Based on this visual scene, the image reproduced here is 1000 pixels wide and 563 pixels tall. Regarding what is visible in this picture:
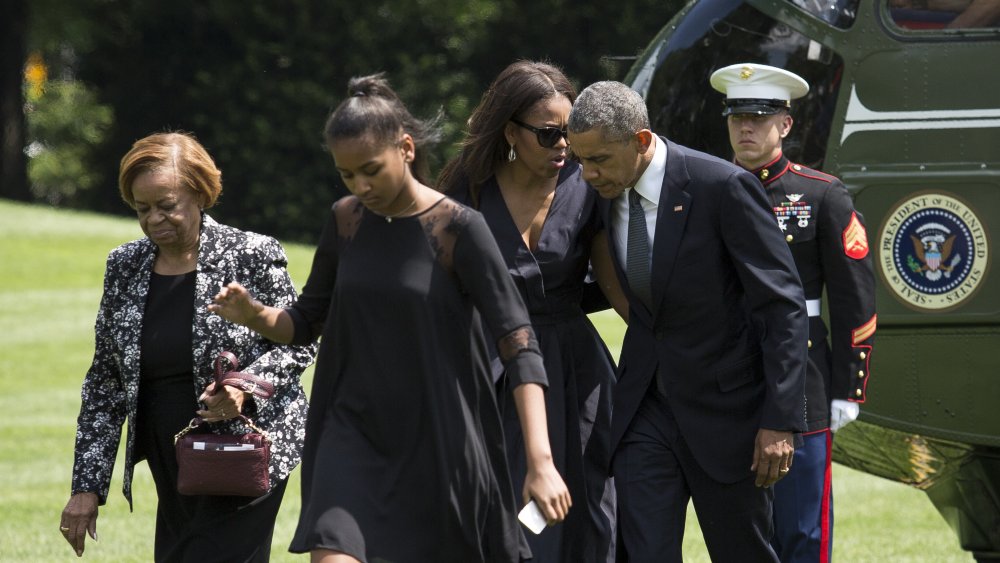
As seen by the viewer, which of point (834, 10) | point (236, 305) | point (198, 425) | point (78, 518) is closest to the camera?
point (236, 305)

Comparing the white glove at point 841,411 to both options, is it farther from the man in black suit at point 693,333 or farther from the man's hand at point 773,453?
the man's hand at point 773,453

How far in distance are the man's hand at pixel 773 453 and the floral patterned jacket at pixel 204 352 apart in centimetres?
141

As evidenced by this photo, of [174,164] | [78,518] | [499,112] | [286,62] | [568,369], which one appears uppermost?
[499,112]

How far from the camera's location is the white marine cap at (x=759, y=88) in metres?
5.54

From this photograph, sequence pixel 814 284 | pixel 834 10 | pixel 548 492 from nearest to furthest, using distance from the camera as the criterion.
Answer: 1. pixel 548 492
2. pixel 814 284
3. pixel 834 10

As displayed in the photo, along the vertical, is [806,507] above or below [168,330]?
below

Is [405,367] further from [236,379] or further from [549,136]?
[549,136]

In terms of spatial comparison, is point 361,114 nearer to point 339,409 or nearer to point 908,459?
point 339,409

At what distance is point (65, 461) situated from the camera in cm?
1110

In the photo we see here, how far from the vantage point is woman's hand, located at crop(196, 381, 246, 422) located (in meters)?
4.66

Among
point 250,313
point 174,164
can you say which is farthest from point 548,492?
point 174,164

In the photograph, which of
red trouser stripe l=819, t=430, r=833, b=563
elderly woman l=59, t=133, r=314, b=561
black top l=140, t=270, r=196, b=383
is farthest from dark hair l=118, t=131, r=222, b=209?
Answer: red trouser stripe l=819, t=430, r=833, b=563

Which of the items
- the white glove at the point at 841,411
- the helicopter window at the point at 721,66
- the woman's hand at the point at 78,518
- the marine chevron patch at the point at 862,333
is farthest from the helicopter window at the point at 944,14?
the woman's hand at the point at 78,518

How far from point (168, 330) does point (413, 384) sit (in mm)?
1225
